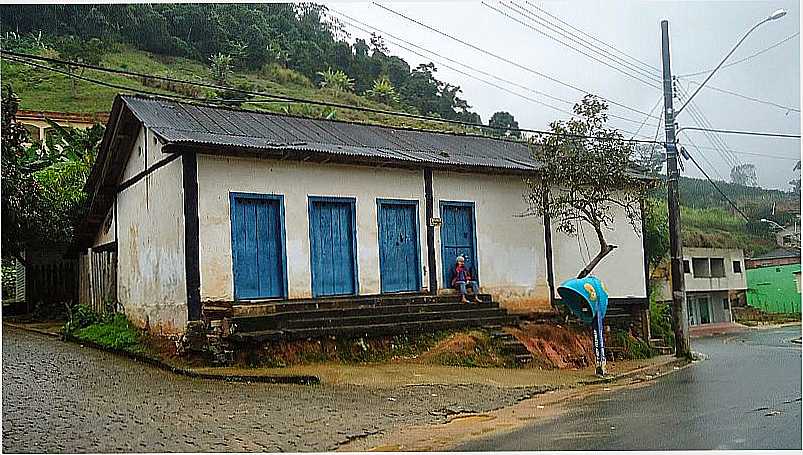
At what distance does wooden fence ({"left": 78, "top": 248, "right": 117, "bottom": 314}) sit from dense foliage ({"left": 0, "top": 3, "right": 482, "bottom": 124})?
3.87m

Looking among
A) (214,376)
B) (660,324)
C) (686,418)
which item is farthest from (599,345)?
(660,324)

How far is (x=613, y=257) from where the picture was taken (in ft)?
60.7

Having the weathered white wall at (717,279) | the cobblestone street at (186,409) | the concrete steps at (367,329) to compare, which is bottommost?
the cobblestone street at (186,409)

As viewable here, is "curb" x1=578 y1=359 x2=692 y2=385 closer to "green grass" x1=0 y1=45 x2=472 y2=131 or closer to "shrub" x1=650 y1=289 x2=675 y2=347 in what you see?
"shrub" x1=650 y1=289 x2=675 y2=347

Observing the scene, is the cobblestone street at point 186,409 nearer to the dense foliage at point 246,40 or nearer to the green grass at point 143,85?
the dense foliage at point 246,40

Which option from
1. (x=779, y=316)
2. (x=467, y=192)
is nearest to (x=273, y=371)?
(x=467, y=192)

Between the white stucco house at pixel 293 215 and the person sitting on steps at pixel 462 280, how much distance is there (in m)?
0.20

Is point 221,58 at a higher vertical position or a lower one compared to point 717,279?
higher

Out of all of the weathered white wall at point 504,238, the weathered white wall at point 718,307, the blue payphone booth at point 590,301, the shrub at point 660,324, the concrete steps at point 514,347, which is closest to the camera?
the blue payphone booth at point 590,301

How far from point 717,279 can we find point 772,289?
117 inches

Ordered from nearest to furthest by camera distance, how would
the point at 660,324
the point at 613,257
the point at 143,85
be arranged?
the point at 613,257 < the point at 660,324 < the point at 143,85

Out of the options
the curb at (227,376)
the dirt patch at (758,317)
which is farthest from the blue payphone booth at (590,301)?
the dirt patch at (758,317)

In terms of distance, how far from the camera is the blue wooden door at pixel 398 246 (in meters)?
14.7

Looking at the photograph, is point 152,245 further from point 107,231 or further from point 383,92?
point 383,92
